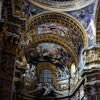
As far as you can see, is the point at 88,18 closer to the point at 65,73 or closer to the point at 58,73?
the point at 65,73

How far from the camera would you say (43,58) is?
2538 cm

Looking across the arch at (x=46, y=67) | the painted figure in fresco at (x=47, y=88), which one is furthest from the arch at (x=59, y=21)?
the painted figure in fresco at (x=47, y=88)

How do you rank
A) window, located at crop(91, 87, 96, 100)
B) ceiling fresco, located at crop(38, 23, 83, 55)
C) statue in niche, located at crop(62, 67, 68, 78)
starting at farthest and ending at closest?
statue in niche, located at crop(62, 67, 68, 78) → ceiling fresco, located at crop(38, 23, 83, 55) → window, located at crop(91, 87, 96, 100)

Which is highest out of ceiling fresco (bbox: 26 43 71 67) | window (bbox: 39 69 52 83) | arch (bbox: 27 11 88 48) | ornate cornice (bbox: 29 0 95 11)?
ornate cornice (bbox: 29 0 95 11)

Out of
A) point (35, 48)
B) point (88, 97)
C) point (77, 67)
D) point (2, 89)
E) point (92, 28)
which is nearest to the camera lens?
point (2, 89)

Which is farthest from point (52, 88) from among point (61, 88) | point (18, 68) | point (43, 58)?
point (18, 68)

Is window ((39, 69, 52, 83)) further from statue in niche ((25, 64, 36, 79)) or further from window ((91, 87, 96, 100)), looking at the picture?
window ((91, 87, 96, 100))

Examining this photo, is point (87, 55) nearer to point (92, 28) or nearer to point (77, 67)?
point (92, 28)

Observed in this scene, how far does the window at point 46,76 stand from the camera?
83.7ft

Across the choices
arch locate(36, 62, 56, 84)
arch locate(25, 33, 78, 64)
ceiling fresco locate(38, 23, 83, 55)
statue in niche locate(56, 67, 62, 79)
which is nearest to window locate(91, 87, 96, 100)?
ceiling fresco locate(38, 23, 83, 55)

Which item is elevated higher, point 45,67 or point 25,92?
point 45,67

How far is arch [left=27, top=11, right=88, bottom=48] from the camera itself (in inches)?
839

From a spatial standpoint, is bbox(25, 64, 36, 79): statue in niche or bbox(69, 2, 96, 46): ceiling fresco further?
bbox(25, 64, 36, 79): statue in niche

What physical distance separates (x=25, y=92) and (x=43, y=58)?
3.30 m
